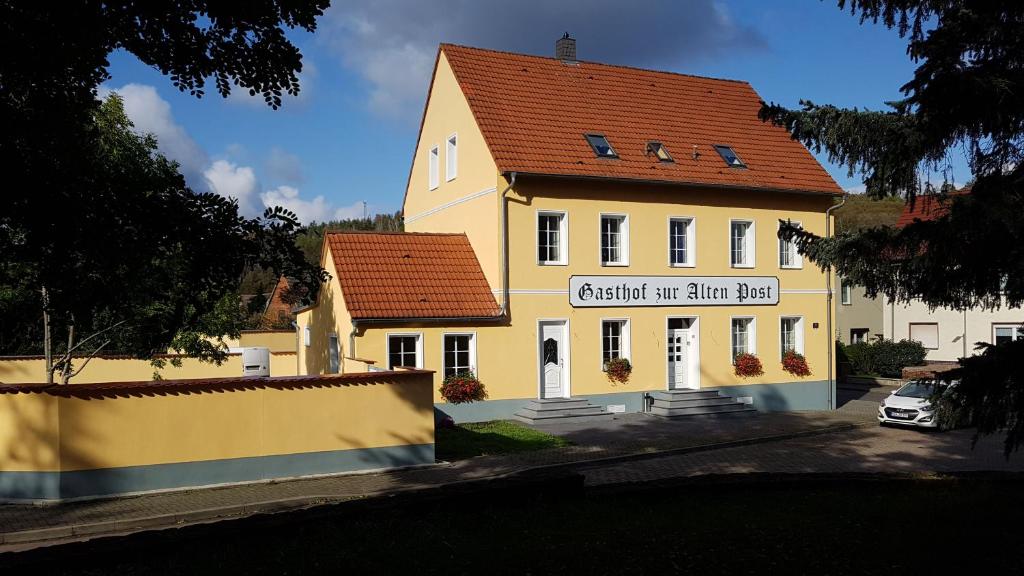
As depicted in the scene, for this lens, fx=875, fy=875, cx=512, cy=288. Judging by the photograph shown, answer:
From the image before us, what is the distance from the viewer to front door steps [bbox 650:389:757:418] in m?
22.2

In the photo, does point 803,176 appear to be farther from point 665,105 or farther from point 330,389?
point 330,389

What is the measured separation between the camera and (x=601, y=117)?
2423cm

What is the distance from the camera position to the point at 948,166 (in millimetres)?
8250

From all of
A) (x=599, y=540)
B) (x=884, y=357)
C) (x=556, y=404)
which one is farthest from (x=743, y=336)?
(x=599, y=540)

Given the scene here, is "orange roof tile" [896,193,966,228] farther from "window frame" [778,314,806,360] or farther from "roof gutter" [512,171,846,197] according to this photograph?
"window frame" [778,314,806,360]

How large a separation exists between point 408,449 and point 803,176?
50.6 feet

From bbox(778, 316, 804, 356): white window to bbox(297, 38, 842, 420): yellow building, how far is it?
0.16 ft

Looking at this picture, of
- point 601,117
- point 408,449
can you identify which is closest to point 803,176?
point 601,117

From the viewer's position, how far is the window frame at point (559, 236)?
847 inches

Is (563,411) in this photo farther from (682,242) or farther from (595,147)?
(595,147)

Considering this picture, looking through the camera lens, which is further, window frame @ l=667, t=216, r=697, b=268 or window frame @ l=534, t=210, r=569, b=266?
window frame @ l=667, t=216, r=697, b=268

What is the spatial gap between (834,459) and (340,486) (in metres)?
9.10

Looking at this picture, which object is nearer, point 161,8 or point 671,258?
point 161,8

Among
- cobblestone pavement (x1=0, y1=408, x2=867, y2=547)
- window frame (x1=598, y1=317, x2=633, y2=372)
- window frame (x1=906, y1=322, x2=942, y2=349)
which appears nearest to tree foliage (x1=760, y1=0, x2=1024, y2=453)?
cobblestone pavement (x1=0, y1=408, x2=867, y2=547)
